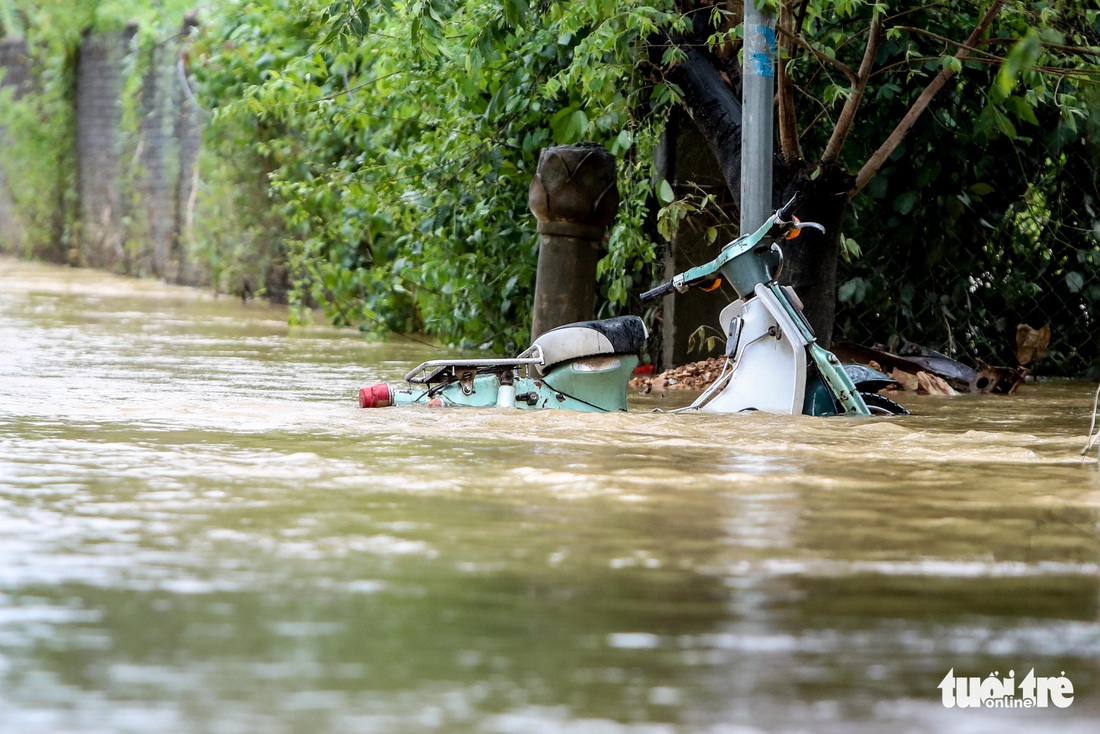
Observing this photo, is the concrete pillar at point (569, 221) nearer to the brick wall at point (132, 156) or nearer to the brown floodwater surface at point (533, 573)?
the brown floodwater surface at point (533, 573)

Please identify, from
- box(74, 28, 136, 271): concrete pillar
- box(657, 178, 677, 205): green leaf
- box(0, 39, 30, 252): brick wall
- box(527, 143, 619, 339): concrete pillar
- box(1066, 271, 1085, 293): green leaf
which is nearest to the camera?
box(527, 143, 619, 339): concrete pillar

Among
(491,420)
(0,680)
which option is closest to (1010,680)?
(0,680)

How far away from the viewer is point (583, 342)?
5.16m

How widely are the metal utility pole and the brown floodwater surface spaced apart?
102 cm

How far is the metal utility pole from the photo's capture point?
18.2 feet

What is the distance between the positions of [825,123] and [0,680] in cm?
588

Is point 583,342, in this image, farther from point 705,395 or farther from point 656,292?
point 705,395

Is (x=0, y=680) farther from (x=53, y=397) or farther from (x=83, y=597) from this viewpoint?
(x=53, y=397)

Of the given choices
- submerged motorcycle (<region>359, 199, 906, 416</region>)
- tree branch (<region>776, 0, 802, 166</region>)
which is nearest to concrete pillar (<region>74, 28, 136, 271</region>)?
tree branch (<region>776, 0, 802, 166</region>)

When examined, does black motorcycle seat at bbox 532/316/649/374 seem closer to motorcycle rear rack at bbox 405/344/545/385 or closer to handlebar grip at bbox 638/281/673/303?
motorcycle rear rack at bbox 405/344/545/385

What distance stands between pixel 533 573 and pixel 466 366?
8.60 ft

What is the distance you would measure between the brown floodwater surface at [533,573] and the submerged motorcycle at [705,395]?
26cm

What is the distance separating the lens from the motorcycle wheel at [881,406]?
5.38 metres

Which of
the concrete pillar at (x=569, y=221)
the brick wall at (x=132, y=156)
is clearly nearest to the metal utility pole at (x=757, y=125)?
the concrete pillar at (x=569, y=221)
